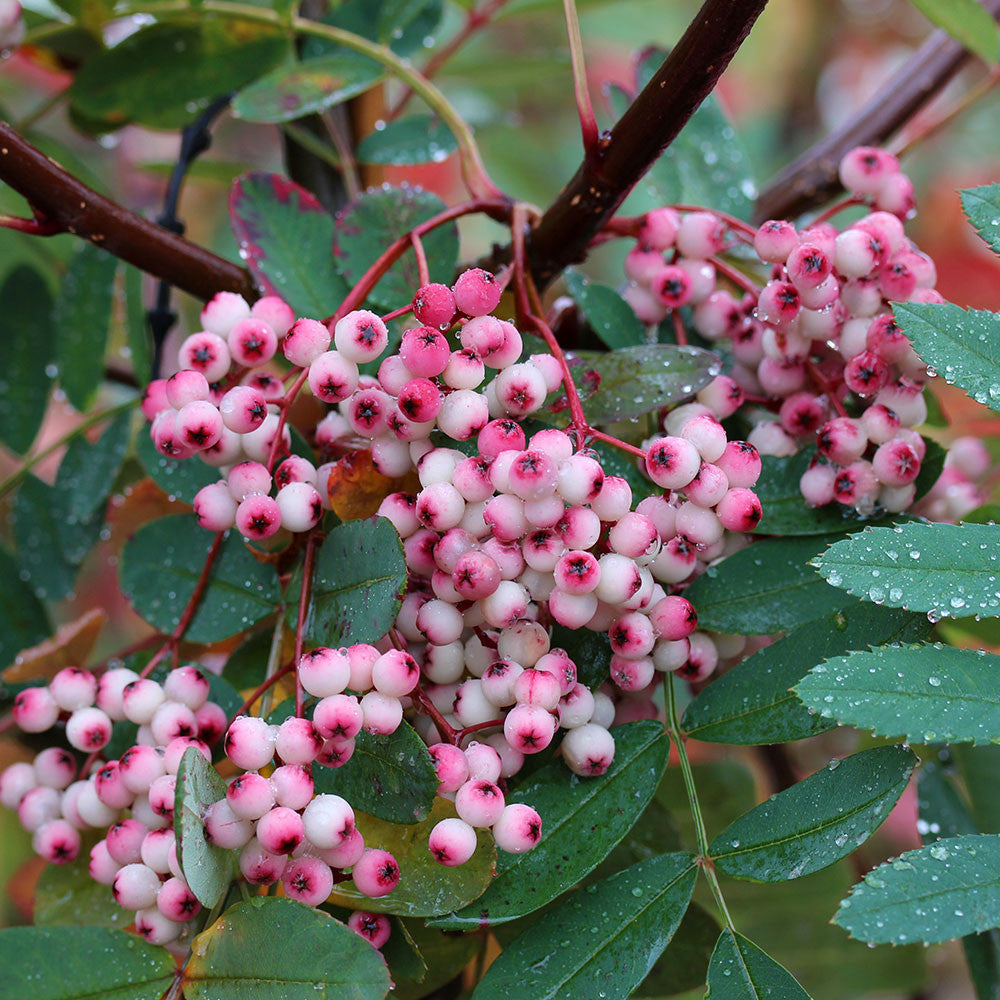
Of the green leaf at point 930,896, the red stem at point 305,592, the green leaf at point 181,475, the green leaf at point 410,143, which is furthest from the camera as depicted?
the green leaf at point 410,143

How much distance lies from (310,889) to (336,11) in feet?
2.05

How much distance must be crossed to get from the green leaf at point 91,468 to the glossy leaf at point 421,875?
345 millimetres

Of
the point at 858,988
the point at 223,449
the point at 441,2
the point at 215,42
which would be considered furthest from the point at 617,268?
the point at 223,449

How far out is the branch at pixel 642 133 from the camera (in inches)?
17.0

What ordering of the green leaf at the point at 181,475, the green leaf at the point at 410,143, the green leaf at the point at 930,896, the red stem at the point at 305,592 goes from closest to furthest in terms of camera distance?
Answer: the green leaf at the point at 930,896
the red stem at the point at 305,592
the green leaf at the point at 181,475
the green leaf at the point at 410,143

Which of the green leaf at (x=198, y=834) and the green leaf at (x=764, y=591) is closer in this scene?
the green leaf at (x=198, y=834)

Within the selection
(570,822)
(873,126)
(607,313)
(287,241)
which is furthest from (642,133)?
(873,126)

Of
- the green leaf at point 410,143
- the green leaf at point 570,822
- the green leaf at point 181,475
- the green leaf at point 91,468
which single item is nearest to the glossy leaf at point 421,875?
the green leaf at point 570,822

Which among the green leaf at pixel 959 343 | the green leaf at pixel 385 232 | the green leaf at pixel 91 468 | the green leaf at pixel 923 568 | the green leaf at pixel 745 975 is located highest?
the green leaf at pixel 959 343

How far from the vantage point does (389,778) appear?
41 cm

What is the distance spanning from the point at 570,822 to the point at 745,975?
0.09 meters

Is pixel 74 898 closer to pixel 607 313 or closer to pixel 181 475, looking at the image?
pixel 181 475

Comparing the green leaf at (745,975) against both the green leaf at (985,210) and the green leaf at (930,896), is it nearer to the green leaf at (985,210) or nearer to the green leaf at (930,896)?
the green leaf at (930,896)

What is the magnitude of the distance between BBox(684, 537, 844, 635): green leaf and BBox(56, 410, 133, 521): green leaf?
40cm
